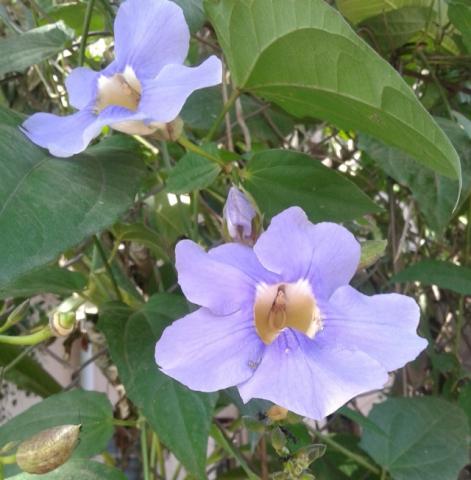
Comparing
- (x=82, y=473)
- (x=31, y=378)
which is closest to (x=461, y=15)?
(x=82, y=473)

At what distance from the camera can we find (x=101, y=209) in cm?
54

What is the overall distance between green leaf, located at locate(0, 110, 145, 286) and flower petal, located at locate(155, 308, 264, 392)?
0.09 metres

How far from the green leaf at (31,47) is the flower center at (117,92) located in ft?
0.58

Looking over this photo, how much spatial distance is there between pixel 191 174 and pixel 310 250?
6.7 inches

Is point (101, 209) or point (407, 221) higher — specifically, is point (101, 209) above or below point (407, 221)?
above

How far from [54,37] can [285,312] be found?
0.45 m

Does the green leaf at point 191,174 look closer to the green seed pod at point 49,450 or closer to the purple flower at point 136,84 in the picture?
the purple flower at point 136,84

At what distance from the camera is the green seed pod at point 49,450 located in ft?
1.71

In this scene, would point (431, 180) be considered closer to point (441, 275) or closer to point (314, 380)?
point (441, 275)

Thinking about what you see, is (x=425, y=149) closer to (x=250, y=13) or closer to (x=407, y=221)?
(x=250, y=13)

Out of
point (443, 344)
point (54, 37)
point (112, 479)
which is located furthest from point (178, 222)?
point (443, 344)

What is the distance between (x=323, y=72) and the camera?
56 centimetres

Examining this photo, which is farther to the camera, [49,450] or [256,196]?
[256,196]

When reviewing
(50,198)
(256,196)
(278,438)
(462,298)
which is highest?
(50,198)
